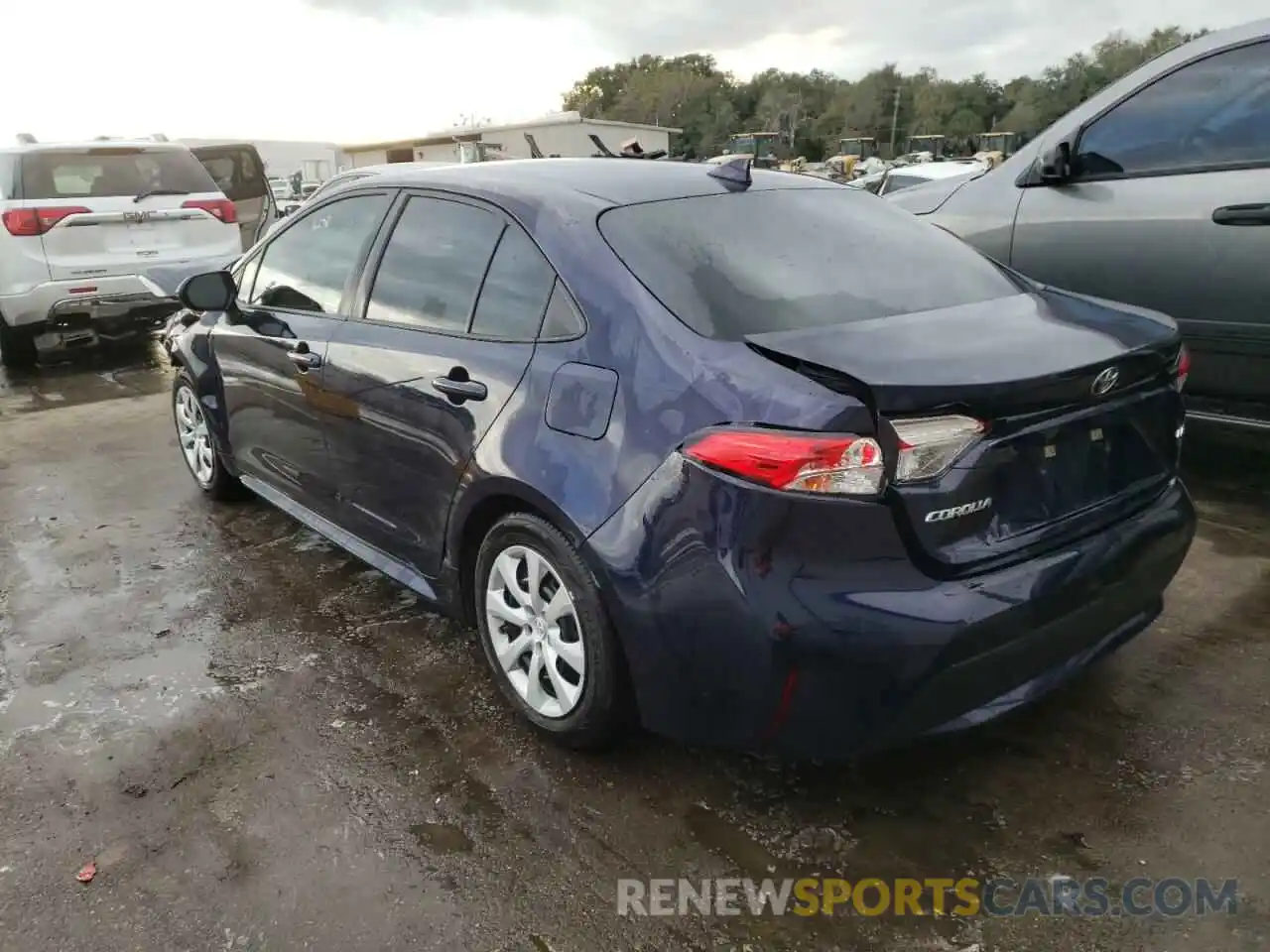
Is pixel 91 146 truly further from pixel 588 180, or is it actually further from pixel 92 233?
pixel 588 180

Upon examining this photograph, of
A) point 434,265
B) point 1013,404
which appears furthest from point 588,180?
point 1013,404

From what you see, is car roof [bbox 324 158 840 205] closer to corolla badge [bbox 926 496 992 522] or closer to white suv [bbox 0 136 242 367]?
corolla badge [bbox 926 496 992 522]

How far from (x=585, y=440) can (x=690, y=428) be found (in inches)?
12.6

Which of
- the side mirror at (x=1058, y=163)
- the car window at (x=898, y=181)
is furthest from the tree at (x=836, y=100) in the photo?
the side mirror at (x=1058, y=163)

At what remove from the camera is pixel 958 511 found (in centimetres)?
204

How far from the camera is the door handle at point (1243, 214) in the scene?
3.54m

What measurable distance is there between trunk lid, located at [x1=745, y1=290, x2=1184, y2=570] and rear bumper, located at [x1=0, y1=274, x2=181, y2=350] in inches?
270

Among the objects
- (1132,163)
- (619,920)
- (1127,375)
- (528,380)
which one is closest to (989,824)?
(619,920)

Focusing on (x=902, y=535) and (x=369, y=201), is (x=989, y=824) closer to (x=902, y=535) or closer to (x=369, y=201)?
(x=902, y=535)

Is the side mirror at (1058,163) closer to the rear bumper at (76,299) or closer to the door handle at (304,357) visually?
the door handle at (304,357)

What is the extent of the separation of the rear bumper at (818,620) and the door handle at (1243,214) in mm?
1977

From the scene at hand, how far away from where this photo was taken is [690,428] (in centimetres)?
212

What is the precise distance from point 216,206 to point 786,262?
700 centimetres

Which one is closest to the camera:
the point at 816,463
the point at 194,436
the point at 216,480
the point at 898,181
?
the point at 816,463
